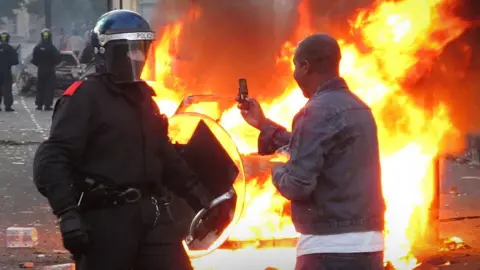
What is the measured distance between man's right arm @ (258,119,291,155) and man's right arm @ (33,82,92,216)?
0.84 meters

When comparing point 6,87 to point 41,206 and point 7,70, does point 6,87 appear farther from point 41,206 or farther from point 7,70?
point 41,206

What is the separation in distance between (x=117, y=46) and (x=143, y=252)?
0.93m

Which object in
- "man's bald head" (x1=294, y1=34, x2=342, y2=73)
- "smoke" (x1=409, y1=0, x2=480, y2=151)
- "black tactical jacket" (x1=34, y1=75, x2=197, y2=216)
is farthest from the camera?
"smoke" (x1=409, y1=0, x2=480, y2=151)

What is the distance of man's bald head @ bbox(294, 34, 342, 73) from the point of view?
3.57 metres

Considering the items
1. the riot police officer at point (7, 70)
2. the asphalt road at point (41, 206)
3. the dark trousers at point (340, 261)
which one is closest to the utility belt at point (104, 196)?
the dark trousers at point (340, 261)

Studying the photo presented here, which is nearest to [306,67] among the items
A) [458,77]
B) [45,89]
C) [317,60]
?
[317,60]

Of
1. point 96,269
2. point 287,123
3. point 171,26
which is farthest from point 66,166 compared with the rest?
point 171,26

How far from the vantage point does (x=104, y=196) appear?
3744mm

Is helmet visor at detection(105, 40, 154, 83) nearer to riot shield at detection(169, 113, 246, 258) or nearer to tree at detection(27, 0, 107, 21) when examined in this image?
riot shield at detection(169, 113, 246, 258)

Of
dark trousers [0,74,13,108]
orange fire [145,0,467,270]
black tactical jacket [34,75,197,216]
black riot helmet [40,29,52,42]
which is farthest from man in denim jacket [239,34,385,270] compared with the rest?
black riot helmet [40,29,52,42]

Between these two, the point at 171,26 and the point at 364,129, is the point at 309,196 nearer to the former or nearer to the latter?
the point at 364,129

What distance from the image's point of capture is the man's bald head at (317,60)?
357 centimetres

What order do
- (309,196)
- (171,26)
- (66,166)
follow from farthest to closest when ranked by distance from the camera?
(171,26), (66,166), (309,196)

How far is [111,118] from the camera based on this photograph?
3.80 m
